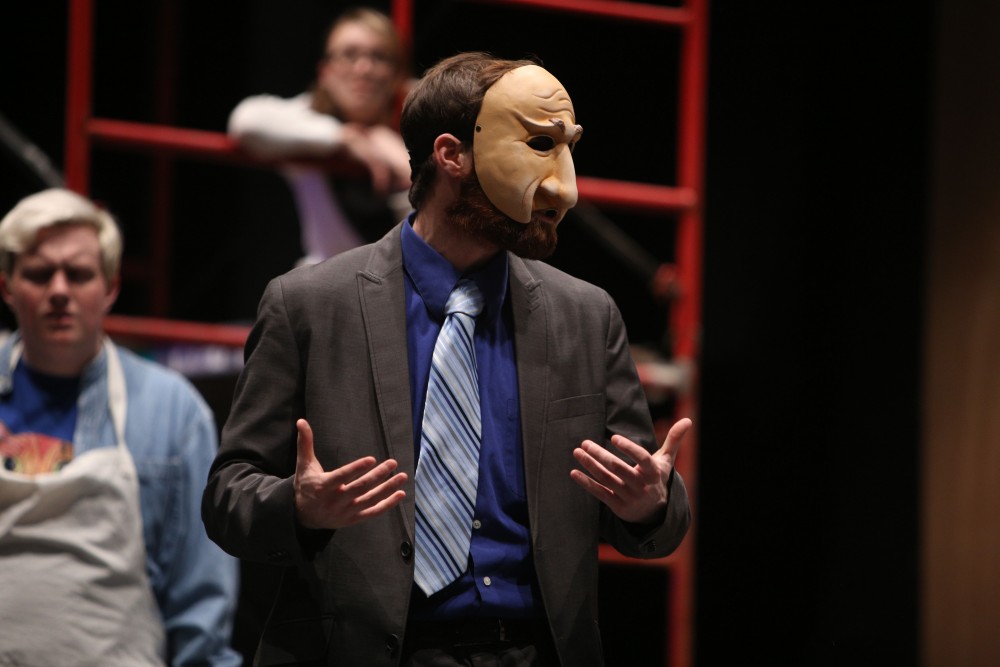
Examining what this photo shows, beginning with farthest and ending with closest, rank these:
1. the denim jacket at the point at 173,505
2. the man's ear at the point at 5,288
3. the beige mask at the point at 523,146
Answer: the man's ear at the point at 5,288
the denim jacket at the point at 173,505
the beige mask at the point at 523,146

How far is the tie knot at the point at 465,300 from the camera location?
1983mm

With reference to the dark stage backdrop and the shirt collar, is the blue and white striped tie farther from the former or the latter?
the dark stage backdrop

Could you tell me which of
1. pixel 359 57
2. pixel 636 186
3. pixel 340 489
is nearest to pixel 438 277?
pixel 340 489

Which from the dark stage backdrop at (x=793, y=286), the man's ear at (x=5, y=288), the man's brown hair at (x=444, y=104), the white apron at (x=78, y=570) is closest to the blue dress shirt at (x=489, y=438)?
the man's brown hair at (x=444, y=104)

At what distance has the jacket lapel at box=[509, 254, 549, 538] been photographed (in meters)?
1.94

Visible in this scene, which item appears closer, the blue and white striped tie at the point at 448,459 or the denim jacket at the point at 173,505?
the blue and white striped tie at the point at 448,459

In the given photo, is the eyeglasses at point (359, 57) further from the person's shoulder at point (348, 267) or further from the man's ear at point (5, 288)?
the person's shoulder at point (348, 267)

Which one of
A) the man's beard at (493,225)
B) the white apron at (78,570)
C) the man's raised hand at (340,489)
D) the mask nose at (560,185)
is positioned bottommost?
the white apron at (78,570)

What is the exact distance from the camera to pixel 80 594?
2.60 m

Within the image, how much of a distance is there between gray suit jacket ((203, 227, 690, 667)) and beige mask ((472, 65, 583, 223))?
17cm

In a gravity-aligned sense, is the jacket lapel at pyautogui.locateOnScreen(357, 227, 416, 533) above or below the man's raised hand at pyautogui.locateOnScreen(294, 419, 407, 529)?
above

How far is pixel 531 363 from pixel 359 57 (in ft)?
5.52

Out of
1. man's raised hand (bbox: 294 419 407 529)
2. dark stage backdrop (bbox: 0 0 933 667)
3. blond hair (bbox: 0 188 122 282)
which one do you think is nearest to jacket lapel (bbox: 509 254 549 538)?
man's raised hand (bbox: 294 419 407 529)

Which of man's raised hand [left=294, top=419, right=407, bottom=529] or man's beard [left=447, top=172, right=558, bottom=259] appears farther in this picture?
man's beard [left=447, top=172, right=558, bottom=259]
